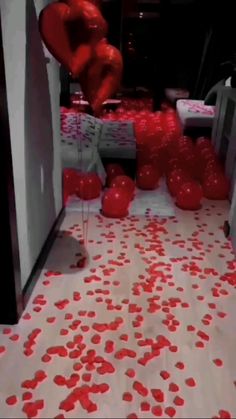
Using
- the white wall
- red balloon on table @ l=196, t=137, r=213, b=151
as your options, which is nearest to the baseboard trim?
the white wall

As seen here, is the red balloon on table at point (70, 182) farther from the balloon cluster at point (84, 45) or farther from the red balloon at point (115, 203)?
the balloon cluster at point (84, 45)

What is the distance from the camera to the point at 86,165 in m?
3.33

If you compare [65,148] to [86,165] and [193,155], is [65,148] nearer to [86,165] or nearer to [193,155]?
[86,165]

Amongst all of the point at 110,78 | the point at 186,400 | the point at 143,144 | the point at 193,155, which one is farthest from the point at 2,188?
the point at 143,144

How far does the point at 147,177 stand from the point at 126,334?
178 cm

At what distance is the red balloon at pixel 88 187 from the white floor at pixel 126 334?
563 mm

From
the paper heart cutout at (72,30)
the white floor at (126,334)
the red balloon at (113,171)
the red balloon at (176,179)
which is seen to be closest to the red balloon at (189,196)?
the red balloon at (176,179)

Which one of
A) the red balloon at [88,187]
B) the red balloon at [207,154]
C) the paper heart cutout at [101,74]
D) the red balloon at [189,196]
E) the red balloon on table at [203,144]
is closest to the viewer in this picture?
the paper heart cutout at [101,74]

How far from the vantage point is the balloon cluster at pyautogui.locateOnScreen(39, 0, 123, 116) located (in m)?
1.59

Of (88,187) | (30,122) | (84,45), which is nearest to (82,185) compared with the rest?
(88,187)

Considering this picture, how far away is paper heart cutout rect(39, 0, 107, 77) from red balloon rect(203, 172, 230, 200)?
5.98ft

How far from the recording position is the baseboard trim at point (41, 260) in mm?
1914

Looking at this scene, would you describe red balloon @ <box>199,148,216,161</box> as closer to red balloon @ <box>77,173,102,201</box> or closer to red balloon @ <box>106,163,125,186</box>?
red balloon @ <box>106,163,125,186</box>

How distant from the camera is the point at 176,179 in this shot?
320 cm
